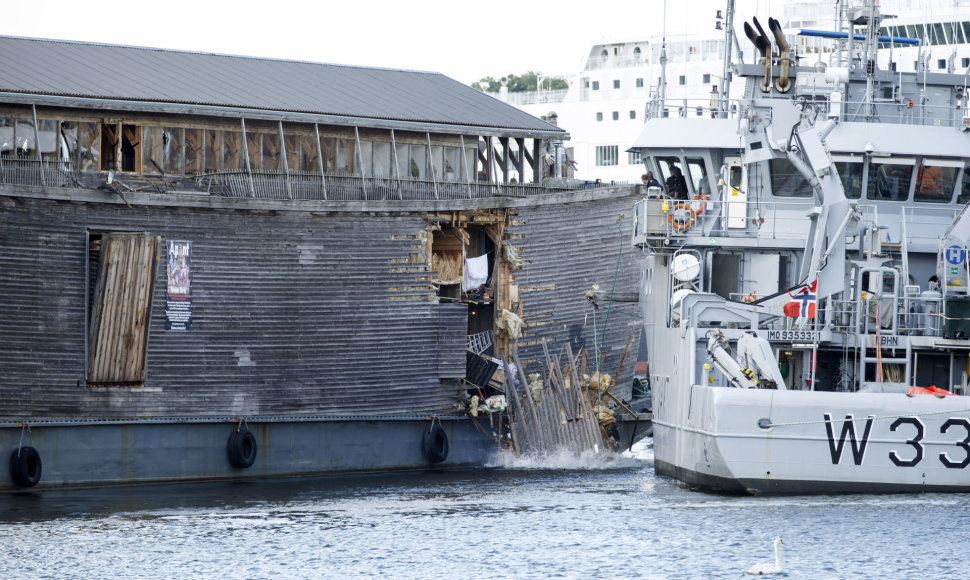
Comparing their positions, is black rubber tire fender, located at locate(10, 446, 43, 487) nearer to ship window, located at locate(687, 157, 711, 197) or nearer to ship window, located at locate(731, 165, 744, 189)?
ship window, located at locate(687, 157, 711, 197)

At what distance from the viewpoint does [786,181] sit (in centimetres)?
2878

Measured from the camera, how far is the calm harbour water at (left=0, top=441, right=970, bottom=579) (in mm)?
21000

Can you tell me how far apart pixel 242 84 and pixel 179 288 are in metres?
6.88

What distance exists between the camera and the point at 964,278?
2634 centimetres

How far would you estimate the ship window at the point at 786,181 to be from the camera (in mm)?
28609

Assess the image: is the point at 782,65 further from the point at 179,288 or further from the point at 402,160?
the point at 179,288

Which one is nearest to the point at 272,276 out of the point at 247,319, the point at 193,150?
the point at 247,319

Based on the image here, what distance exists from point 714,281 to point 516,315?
6.89m

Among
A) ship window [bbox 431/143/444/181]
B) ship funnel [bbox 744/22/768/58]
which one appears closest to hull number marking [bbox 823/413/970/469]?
ship funnel [bbox 744/22/768/58]

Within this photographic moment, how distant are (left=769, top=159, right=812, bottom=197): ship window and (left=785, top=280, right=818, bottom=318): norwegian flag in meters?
3.02

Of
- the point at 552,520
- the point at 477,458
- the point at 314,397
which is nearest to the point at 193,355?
the point at 314,397

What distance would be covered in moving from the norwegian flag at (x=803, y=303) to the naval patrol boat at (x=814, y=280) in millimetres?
25

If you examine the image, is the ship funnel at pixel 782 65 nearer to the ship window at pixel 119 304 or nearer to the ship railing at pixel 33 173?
the ship window at pixel 119 304

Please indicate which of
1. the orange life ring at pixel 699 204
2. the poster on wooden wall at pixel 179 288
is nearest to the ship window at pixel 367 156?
the poster on wooden wall at pixel 179 288
